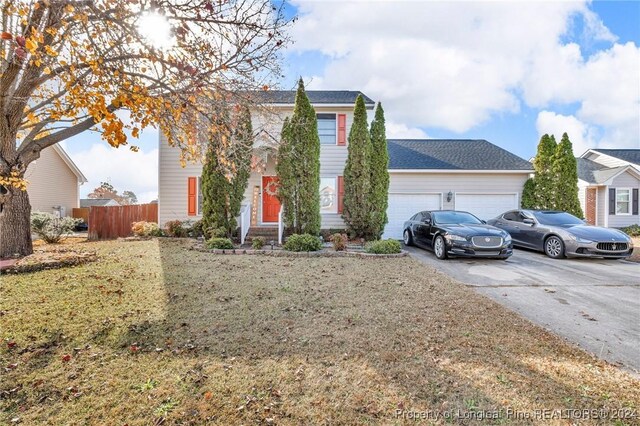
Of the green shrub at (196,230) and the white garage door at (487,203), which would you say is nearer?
the green shrub at (196,230)

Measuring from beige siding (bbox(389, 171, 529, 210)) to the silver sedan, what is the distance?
3.15 meters

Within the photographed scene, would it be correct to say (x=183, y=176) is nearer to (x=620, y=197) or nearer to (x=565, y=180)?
(x=565, y=180)

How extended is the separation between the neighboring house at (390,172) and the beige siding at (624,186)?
7327 mm

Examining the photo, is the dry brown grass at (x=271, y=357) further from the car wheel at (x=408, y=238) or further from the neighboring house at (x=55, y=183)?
the neighboring house at (x=55, y=183)

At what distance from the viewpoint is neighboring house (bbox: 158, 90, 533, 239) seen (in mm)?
12969

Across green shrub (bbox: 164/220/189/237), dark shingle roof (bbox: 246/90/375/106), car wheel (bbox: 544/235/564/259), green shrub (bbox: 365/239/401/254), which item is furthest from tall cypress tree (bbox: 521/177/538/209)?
green shrub (bbox: 164/220/189/237)

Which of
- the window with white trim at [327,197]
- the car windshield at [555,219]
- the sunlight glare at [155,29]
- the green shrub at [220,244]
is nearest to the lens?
the sunlight glare at [155,29]

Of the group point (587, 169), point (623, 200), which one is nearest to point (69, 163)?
point (587, 169)

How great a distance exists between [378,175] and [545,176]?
8125 mm

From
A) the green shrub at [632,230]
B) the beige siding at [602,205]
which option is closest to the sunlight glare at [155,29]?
the green shrub at [632,230]

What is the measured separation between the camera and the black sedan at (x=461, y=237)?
8.23 metres

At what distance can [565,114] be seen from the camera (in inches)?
628

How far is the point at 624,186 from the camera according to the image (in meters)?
17.2

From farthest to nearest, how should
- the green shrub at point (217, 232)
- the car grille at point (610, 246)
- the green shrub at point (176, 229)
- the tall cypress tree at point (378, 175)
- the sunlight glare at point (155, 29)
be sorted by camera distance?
the green shrub at point (176, 229), the tall cypress tree at point (378, 175), the green shrub at point (217, 232), the car grille at point (610, 246), the sunlight glare at point (155, 29)
